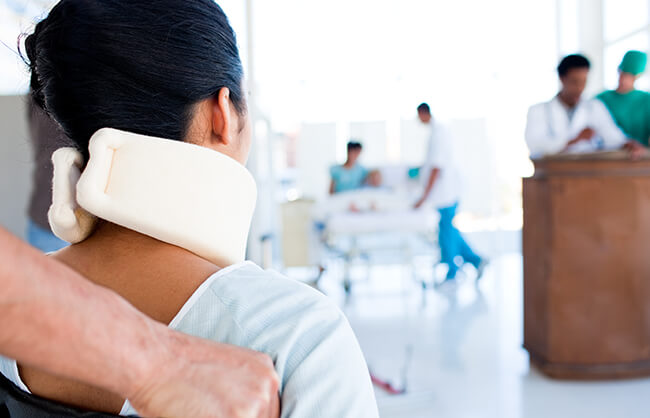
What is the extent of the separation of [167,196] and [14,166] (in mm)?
1985

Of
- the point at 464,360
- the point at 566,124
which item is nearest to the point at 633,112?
the point at 566,124

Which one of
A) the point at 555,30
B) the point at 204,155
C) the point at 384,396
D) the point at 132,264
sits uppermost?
the point at 555,30

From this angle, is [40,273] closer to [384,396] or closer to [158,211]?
[158,211]

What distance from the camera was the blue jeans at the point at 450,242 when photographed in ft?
16.8

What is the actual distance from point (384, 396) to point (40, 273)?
2346 millimetres

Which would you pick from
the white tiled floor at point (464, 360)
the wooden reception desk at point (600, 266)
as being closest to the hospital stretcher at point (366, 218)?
the white tiled floor at point (464, 360)

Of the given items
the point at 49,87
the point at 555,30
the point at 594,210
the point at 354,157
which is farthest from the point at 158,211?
the point at 555,30

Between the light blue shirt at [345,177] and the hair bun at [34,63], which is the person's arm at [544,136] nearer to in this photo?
the light blue shirt at [345,177]

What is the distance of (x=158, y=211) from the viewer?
655 millimetres

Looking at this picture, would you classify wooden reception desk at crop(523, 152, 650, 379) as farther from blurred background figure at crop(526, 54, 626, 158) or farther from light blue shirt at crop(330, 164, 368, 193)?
light blue shirt at crop(330, 164, 368, 193)

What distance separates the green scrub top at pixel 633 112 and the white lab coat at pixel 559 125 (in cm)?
29

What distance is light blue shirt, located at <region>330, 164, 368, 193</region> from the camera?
582 cm

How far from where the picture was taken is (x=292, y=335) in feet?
1.88

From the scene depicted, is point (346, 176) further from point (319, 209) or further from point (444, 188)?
point (444, 188)
